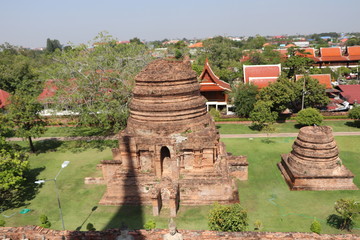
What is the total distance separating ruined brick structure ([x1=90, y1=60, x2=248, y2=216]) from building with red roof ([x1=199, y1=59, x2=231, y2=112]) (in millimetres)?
18232

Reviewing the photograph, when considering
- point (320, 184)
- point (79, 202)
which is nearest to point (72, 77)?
point (79, 202)

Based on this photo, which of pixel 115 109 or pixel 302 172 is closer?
pixel 302 172

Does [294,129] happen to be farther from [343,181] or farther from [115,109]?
[115,109]

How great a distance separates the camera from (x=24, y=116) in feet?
79.8

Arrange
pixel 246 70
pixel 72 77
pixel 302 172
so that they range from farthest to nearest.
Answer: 1. pixel 246 70
2. pixel 72 77
3. pixel 302 172

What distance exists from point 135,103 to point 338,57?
67.0 metres

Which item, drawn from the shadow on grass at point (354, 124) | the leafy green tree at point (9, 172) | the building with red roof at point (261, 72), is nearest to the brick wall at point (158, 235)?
the leafy green tree at point (9, 172)

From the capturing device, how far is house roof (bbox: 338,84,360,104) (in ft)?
127

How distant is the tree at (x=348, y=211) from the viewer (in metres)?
13.3

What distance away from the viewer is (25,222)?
15.7 m

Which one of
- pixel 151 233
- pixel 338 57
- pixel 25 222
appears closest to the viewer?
pixel 151 233

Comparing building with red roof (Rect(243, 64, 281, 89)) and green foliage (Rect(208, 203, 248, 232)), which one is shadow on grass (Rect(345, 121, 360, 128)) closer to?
building with red roof (Rect(243, 64, 281, 89))

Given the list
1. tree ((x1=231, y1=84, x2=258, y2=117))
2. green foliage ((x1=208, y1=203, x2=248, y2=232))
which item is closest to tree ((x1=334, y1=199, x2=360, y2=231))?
green foliage ((x1=208, y1=203, x2=248, y2=232))

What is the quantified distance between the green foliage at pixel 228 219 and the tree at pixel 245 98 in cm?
2168
